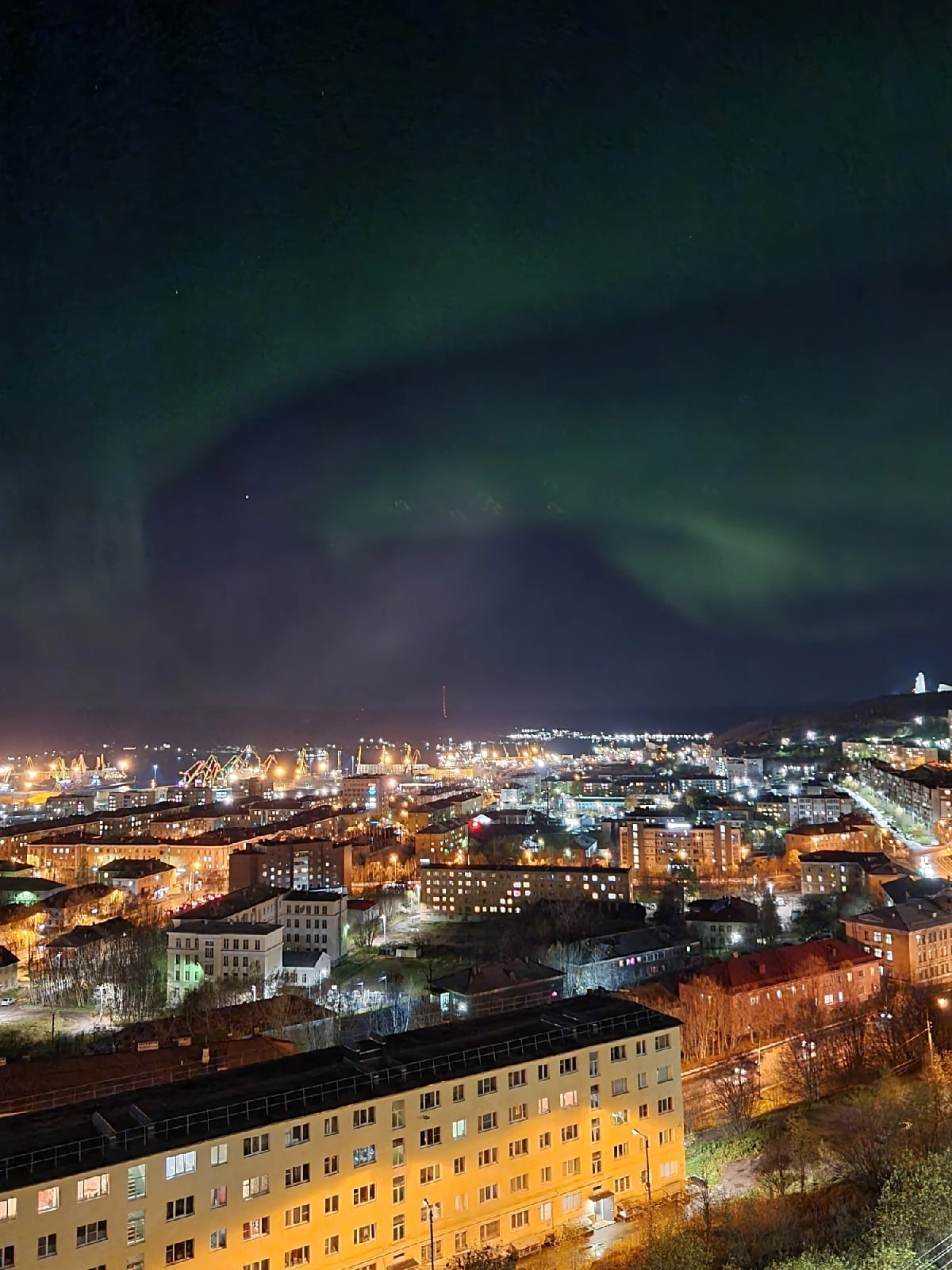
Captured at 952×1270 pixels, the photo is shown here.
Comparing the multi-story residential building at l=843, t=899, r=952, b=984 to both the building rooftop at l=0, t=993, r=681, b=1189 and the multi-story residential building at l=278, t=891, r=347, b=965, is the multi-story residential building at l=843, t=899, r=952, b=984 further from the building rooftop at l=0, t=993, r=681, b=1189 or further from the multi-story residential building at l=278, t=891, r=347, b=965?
the multi-story residential building at l=278, t=891, r=347, b=965

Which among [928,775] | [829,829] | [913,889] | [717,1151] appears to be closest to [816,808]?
[928,775]

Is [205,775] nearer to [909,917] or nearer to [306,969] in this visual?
[306,969]

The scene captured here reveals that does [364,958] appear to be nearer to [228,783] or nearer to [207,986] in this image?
[207,986]

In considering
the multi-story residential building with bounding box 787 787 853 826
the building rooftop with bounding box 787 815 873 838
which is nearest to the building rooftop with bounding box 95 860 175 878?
the building rooftop with bounding box 787 815 873 838

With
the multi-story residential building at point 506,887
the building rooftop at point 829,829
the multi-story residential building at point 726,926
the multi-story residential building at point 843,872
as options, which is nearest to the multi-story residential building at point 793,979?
the multi-story residential building at point 726,926

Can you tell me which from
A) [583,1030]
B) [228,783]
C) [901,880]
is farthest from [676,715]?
[583,1030]
